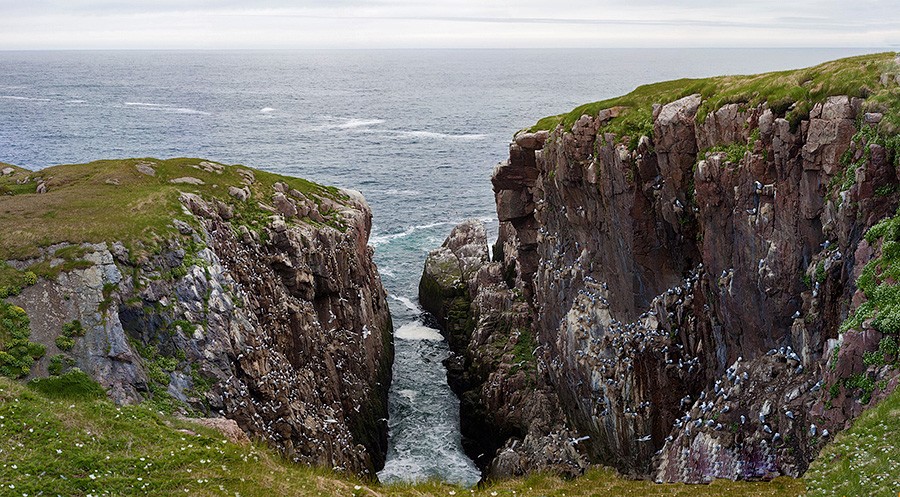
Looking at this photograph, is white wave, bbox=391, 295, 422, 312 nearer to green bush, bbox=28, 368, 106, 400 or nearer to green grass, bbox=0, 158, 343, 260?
green grass, bbox=0, 158, 343, 260

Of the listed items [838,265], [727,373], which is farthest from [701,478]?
[838,265]

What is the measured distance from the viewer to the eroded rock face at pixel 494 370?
46312 mm

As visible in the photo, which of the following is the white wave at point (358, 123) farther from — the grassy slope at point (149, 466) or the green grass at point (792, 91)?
the grassy slope at point (149, 466)

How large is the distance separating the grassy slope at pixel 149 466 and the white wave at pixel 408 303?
156ft

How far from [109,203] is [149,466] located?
24266 mm

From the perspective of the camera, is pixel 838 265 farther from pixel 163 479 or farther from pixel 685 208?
pixel 163 479

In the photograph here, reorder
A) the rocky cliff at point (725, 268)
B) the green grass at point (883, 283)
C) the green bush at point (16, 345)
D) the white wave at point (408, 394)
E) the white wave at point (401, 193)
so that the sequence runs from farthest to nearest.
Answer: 1. the white wave at point (401, 193)
2. the white wave at point (408, 394)
3. the green bush at point (16, 345)
4. the rocky cliff at point (725, 268)
5. the green grass at point (883, 283)

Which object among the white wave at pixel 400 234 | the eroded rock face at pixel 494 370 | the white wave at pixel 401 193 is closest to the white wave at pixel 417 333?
the eroded rock face at pixel 494 370

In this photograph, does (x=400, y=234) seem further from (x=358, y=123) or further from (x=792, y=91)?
(x=358, y=123)

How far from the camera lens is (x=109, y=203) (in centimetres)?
4391

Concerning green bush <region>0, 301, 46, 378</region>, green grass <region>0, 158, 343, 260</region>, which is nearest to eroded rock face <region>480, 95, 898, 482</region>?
green grass <region>0, 158, 343, 260</region>

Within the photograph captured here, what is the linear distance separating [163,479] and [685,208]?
28.2 metres

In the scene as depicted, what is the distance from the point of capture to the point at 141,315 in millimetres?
36125

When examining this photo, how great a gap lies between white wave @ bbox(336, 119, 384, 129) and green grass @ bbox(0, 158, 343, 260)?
121326mm
